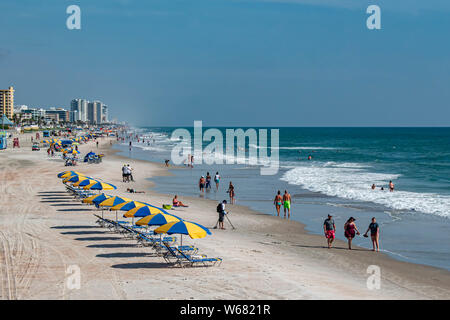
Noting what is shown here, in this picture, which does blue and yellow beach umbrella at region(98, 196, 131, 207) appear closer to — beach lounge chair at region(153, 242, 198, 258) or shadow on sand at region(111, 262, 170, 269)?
beach lounge chair at region(153, 242, 198, 258)

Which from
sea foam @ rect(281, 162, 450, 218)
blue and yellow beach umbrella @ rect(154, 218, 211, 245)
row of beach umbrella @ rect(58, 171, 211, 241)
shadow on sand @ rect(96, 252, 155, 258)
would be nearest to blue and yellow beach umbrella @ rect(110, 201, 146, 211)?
row of beach umbrella @ rect(58, 171, 211, 241)

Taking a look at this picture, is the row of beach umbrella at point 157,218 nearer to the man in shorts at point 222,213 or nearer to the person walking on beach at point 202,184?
the man in shorts at point 222,213

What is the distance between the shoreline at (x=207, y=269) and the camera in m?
11.0

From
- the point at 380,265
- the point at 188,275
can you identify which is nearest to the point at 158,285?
the point at 188,275

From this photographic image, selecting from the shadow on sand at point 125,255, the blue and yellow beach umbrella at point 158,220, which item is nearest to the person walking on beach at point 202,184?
the shadow on sand at point 125,255

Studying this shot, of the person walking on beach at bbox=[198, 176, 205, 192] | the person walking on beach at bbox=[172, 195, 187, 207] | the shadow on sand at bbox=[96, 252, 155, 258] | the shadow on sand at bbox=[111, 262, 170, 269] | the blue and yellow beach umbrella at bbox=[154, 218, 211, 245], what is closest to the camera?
the blue and yellow beach umbrella at bbox=[154, 218, 211, 245]

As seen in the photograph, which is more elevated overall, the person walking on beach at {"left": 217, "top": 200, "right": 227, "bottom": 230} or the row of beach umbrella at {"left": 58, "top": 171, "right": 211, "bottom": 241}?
the row of beach umbrella at {"left": 58, "top": 171, "right": 211, "bottom": 241}

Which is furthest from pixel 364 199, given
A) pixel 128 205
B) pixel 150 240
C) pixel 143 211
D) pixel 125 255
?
pixel 125 255

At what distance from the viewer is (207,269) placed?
12.9 m

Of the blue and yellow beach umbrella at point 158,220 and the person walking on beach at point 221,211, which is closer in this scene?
the blue and yellow beach umbrella at point 158,220

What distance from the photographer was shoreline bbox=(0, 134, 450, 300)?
36.1ft

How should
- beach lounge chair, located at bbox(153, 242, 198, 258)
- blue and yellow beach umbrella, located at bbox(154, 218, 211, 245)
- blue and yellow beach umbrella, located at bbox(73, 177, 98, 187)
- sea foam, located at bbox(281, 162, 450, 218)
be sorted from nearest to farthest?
blue and yellow beach umbrella, located at bbox(154, 218, 211, 245) → beach lounge chair, located at bbox(153, 242, 198, 258) → blue and yellow beach umbrella, located at bbox(73, 177, 98, 187) → sea foam, located at bbox(281, 162, 450, 218)

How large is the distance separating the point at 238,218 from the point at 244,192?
920 cm

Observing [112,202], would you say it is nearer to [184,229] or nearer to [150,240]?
[150,240]
